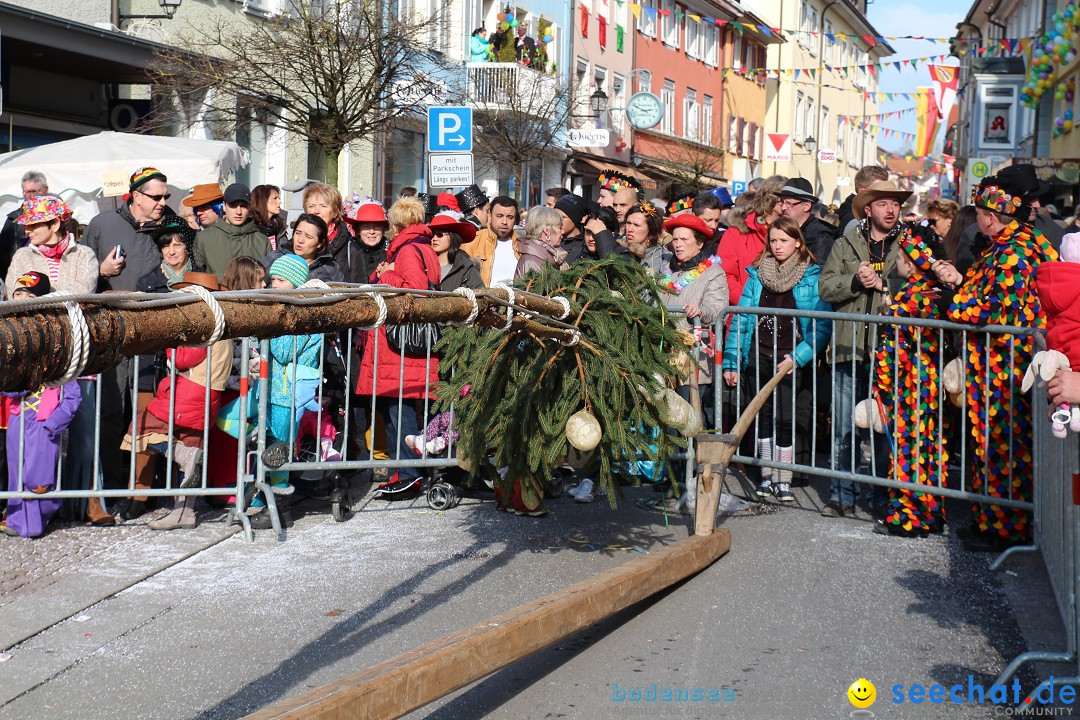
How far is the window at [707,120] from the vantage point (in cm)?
5000

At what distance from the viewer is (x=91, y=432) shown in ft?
25.3

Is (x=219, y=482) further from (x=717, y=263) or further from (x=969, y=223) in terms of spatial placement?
(x=969, y=223)

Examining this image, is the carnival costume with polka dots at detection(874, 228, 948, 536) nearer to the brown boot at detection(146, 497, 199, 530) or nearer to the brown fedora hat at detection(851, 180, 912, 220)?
the brown fedora hat at detection(851, 180, 912, 220)

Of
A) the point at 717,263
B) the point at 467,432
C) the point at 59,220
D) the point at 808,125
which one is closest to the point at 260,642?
the point at 467,432

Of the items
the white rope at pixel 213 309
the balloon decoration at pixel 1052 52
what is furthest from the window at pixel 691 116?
the white rope at pixel 213 309

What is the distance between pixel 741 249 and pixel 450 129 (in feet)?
16.2

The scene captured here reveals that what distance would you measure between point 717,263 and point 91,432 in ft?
14.0

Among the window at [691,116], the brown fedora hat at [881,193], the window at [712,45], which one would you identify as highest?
the window at [712,45]

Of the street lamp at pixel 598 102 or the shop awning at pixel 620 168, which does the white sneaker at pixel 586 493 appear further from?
the shop awning at pixel 620 168

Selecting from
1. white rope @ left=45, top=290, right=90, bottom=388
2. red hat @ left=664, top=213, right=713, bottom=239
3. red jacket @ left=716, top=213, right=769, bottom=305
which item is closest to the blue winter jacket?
red hat @ left=664, top=213, right=713, bottom=239

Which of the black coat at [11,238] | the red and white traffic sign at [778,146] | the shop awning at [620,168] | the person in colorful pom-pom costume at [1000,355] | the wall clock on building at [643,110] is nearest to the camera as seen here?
the person in colorful pom-pom costume at [1000,355]

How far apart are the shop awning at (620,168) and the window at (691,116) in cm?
549

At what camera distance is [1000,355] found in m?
7.07

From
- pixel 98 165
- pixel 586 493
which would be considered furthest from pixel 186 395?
pixel 98 165
